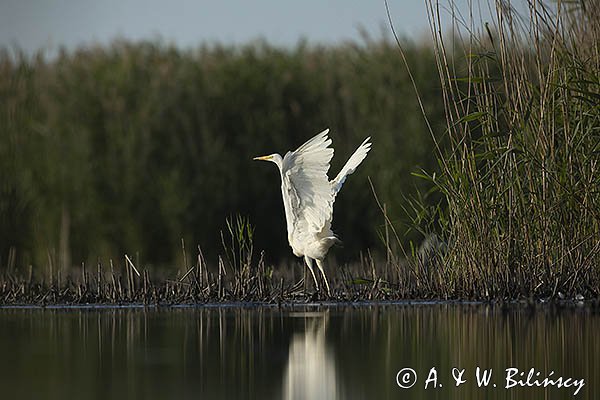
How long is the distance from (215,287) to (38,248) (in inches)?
153

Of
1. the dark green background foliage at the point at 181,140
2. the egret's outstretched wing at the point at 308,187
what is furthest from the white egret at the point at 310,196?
the dark green background foliage at the point at 181,140

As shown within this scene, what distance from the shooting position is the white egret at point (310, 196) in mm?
7859

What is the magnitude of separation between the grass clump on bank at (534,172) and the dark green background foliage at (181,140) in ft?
13.3

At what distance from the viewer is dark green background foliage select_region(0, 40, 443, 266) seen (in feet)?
36.7

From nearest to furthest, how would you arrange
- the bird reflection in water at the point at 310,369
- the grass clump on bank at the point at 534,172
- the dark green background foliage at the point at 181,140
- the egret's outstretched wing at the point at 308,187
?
the bird reflection in water at the point at 310,369 → the grass clump on bank at the point at 534,172 → the egret's outstretched wing at the point at 308,187 → the dark green background foliage at the point at 181,140

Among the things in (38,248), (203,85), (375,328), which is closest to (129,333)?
(375,328)

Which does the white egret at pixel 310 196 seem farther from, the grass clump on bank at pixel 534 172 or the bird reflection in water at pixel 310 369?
the bird reflection in water at pixel 310 369

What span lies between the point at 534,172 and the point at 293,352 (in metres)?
2.56

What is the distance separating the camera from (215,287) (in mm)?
7723

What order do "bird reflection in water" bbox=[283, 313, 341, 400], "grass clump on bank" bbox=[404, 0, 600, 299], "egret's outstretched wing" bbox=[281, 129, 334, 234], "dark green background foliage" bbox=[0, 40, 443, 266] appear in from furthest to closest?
"dark green background foliage" bbox=[0, 40, 443, 266] < "egret's outstretched wing" bbox=[281, 129, 334, 234] < "grass clump on bank" bbox=[404, 0, 600, 299] < "bird reflection in water" bbox=[283, 313, 341, 400]

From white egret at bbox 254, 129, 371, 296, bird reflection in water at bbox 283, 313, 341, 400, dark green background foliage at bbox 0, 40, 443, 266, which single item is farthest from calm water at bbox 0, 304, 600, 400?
dark green background foliage at bbox 0, 40, 443, 266

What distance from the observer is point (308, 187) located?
8062 mm

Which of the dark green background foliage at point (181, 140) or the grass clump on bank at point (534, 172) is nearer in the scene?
the grass clump on bank at point (534, 172)

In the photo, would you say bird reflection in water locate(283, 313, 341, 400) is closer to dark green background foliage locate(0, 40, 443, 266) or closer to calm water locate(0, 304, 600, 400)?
calm water locate(0, 304, 600, 400)
